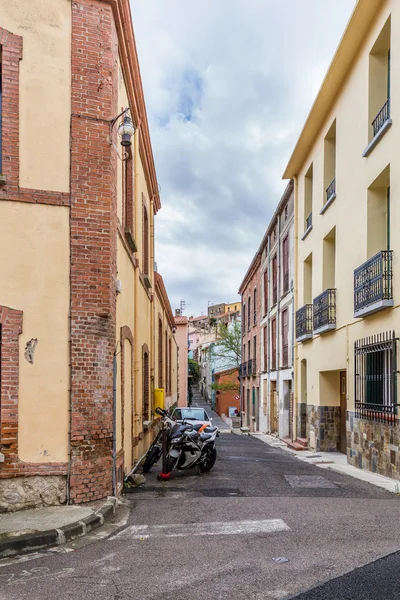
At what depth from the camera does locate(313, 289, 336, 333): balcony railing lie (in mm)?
13773

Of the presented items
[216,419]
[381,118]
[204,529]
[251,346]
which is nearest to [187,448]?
[204,529]

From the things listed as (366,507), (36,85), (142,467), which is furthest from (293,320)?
(36,85)

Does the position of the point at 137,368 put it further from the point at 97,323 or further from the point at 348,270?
the point at 348,270

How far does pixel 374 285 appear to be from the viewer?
413 inches

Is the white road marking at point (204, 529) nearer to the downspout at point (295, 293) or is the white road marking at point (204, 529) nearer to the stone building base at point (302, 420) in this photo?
the stone building base at point (302, 420)

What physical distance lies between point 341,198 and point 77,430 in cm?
888

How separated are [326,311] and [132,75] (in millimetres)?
7186

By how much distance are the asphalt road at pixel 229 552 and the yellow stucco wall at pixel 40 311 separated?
4.75ft

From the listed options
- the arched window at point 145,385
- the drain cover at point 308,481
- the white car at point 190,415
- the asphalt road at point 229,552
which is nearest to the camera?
the asphalt road at point 229,552

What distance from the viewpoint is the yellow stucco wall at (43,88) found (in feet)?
24.4

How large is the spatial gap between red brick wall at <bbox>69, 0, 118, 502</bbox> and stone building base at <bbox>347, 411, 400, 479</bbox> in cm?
501

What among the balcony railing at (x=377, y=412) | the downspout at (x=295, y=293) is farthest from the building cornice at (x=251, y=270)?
the balcony railing at (x=377, y=412)

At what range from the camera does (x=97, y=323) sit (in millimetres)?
7516

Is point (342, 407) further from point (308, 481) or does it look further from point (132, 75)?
point (132, 75)
